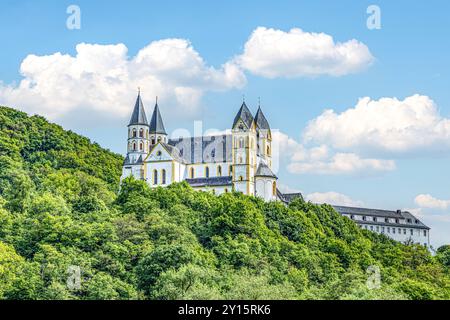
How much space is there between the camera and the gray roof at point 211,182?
2852 inches

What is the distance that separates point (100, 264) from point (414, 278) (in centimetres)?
2694

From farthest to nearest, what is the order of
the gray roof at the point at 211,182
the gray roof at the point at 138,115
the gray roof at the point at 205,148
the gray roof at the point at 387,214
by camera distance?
1. the gray roof at the point at 387,214
2. the gray roof at the point at 138,115
3. the gray roof at the point at 205,148
4. the gray roof at the point at 211,182

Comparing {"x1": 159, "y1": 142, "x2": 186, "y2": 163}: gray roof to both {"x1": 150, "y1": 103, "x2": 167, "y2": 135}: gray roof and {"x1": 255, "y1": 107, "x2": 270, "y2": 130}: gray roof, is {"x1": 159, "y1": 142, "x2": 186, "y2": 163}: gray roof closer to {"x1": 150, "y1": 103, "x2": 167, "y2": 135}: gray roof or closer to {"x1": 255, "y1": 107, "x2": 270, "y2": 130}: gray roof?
{"x1": 150, "y1": 103, "x2": 167, "y2": 135}: gray roof

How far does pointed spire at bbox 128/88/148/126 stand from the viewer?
251 ft

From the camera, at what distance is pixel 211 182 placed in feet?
240

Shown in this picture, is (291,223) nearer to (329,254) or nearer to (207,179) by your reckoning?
(329,254)

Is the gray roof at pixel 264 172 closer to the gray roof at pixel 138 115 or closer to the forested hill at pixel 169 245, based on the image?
the forested hill at pixel 169 245

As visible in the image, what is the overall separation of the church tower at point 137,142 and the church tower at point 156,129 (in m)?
0.93

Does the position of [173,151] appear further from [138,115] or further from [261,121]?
[261,121]

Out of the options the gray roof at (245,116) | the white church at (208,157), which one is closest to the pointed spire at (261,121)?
the white church at (208,157)

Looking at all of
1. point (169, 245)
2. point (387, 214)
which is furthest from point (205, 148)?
point (387, 214)

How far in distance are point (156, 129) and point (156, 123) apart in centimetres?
68

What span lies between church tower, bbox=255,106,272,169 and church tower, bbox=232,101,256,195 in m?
2.89

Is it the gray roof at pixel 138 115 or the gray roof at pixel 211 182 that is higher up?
the gray roof at pixel 138 115
